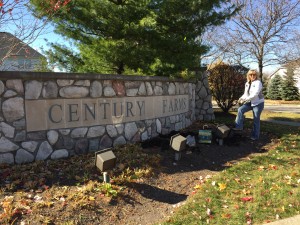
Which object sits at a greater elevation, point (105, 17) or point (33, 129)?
point (105, 17)

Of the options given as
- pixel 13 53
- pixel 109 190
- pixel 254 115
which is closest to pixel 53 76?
pixel 109 190

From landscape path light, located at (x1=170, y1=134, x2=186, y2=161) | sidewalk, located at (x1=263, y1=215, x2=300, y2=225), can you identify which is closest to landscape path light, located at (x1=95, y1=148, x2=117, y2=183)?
landscape path light, located at (x1=170, y1=134, x2=186, y2=161)

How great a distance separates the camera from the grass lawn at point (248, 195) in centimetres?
329

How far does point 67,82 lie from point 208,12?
4215 mm

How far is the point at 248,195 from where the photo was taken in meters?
3.85

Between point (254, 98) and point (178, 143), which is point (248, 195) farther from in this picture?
point (254, 98)

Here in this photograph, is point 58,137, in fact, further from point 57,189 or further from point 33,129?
point 57,189

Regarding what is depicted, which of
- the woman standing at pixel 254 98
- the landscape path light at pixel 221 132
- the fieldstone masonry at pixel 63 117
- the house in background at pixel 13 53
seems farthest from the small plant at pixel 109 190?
the woman standing at pixel 254 98

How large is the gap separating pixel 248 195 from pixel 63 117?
9.85 ft

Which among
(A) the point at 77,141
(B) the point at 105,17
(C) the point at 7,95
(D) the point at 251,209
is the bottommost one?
(D) the point at 251,209

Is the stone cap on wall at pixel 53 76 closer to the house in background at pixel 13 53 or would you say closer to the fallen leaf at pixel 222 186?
the house in background at pixel 13 53

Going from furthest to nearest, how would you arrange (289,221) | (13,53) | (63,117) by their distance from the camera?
(13,53) → (63,117) → (289,221)

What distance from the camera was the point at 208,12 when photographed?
746 cm

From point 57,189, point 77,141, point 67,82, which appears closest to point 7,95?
point 67,82
